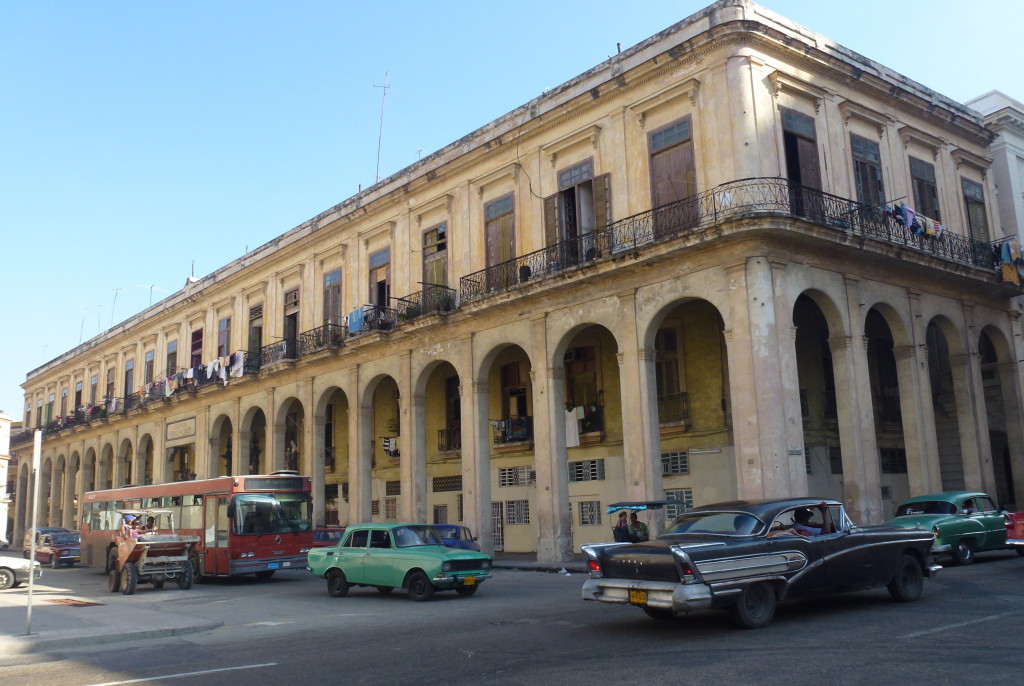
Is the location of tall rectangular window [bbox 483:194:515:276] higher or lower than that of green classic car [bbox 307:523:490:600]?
higher

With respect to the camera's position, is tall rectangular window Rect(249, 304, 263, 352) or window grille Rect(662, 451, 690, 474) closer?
window grille Rect(662, 451, 690, 474)

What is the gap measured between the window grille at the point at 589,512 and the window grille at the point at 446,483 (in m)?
5.75

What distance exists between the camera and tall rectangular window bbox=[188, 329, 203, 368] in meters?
40.6

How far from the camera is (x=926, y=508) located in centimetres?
1777

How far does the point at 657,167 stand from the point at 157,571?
14.7 meters

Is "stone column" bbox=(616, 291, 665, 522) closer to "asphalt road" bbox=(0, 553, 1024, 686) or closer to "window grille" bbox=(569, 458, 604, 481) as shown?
"window grille" bbox=(569, 458, 604, 481)

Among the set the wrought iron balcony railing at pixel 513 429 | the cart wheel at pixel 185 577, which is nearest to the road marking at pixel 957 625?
the cart wheel at pixel 185 577

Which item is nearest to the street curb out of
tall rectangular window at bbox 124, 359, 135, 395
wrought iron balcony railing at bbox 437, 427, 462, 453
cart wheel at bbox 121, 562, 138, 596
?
cart wheel at bbox 121, 562, 138, 596

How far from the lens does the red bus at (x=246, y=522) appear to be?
67.7 feet

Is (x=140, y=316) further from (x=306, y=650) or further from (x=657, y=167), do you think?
(x=306, y=650)

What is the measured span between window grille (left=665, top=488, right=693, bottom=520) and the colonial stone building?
0.44 ft

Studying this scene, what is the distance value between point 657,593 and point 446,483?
2122cm

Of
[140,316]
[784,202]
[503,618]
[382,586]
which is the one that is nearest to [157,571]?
[382,586]

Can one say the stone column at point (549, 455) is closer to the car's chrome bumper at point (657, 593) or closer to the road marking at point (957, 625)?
the car's chrome bumper at point (657, 593)
